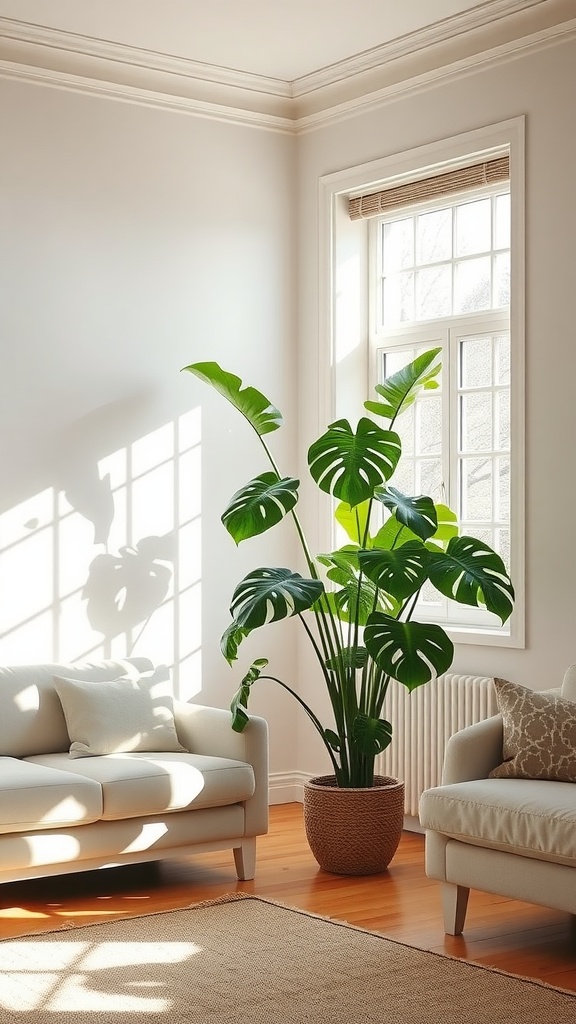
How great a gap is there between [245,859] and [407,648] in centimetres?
107

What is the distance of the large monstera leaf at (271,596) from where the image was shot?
458 centimetres

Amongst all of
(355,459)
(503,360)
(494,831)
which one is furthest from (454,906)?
(503,360)

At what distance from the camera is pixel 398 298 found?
244 inches

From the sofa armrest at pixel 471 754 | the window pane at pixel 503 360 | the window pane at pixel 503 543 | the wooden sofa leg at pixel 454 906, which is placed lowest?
the wooden sofa leg at pixel 454 906

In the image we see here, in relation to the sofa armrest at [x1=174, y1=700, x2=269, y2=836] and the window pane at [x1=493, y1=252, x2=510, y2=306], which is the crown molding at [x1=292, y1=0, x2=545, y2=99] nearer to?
the window pane at [x1=493, y1=252, x2=510, y2=306]

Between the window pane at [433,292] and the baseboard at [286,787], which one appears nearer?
the window pane at [433,292]

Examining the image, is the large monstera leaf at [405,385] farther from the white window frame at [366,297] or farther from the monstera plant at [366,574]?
the white window frame at [366,297]

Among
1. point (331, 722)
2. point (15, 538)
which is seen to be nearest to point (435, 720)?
point (331, 722)

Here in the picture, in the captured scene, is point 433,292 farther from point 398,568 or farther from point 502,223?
point 398,568

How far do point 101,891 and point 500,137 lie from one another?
345 cm

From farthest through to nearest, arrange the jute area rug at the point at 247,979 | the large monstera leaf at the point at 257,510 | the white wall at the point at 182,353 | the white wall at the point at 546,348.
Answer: the white wall at the point at 182,353 → the white wall at the point at 546,348 → the large monstera leaf at the point at 257,510 → the jute area rug at the point at 247,979

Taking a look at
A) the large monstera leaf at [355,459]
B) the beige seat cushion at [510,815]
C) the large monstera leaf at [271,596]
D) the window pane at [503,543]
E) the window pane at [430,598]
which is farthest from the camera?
the window pane at [430,598]

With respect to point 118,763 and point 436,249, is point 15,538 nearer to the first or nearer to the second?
point 118,763

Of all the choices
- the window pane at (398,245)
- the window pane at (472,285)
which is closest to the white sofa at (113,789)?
the window pane at (472,285)
